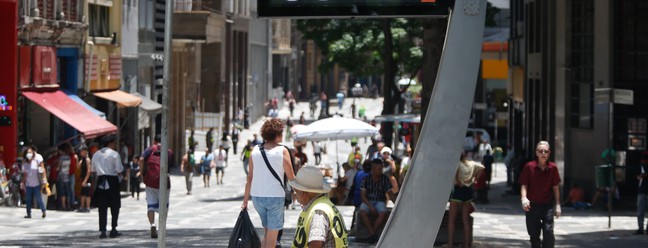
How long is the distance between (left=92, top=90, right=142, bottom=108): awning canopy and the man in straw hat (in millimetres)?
33209

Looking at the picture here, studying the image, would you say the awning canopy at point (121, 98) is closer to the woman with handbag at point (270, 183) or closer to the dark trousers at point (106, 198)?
the dark trousers at point (106, 198)

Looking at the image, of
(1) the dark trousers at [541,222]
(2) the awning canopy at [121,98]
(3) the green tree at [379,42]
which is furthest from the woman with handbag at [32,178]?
(3) the green tree at [379,42]

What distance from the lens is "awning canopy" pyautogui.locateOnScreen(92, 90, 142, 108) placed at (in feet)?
144

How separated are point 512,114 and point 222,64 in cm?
2677

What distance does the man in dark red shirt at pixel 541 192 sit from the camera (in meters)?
17.5

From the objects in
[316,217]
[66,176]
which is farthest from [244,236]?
[66,176]

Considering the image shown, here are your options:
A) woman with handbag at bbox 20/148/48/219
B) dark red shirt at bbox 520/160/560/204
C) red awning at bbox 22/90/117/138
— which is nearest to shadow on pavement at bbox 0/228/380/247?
dark red shirt at bbox 520/160/560/204

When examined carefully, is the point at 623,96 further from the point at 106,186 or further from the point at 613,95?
the point at 106,186

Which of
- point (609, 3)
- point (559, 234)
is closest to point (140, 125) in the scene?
point (609, 3)

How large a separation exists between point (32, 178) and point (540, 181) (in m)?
13.9

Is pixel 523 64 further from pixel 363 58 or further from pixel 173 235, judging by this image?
pixel 173 235

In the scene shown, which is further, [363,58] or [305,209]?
[363,58]

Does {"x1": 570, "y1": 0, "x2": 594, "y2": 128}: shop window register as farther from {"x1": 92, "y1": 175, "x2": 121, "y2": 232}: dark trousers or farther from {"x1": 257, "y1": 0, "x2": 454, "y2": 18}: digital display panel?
{"x1": 257, "y1": 0, "x2": 454, "y2": 18}: digital display panel

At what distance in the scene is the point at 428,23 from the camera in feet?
63.2
